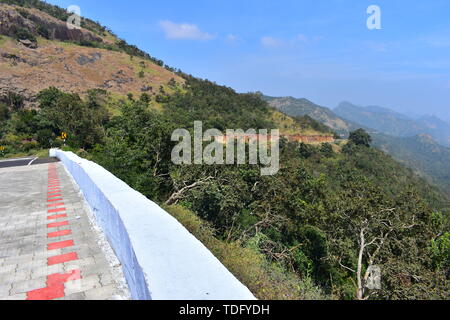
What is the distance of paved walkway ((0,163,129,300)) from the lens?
2.96 metres

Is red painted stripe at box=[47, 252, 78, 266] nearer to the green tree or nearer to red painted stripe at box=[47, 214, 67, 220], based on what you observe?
red painted stripe at box=[47, 214, 67, 220]

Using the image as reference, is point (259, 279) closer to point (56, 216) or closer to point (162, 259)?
point (162, 259)

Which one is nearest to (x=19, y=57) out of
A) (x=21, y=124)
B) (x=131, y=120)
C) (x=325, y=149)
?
(x=21, y=124)

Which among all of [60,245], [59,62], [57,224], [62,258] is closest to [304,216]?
[57,224]

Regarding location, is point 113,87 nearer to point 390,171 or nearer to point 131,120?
point 131,120

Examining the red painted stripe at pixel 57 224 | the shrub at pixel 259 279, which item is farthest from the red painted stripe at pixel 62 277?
the red painted stripe at pixel 57 224

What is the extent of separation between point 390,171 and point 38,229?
2346 inches

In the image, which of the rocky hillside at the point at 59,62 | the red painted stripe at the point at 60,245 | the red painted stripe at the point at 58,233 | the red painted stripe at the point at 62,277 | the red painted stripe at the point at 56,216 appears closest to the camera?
the red painted stripe at the point at 62,277

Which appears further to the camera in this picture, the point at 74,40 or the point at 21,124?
the point at 74,40

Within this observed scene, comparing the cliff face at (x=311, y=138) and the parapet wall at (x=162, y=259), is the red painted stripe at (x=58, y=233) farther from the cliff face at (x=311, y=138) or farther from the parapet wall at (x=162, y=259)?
the cliff face at (x=311, y=138)

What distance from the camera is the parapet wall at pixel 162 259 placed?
1.95 metres

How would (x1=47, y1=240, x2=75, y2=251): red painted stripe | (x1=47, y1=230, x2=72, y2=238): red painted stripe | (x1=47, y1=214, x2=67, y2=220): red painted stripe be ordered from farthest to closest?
(x1=47, y1=214, x2=67, y2=220): red painted stripe → (x1=47, y1=230, x2=72, y2=238): red painted stripe → (x1=47, y1=240, x2=75, y2=251): red painted stripe

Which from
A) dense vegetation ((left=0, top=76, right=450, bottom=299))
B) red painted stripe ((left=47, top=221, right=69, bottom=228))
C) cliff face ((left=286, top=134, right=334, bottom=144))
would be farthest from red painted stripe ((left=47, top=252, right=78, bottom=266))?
cliff face ((left=286, top=134, right=334, bottom=144))
